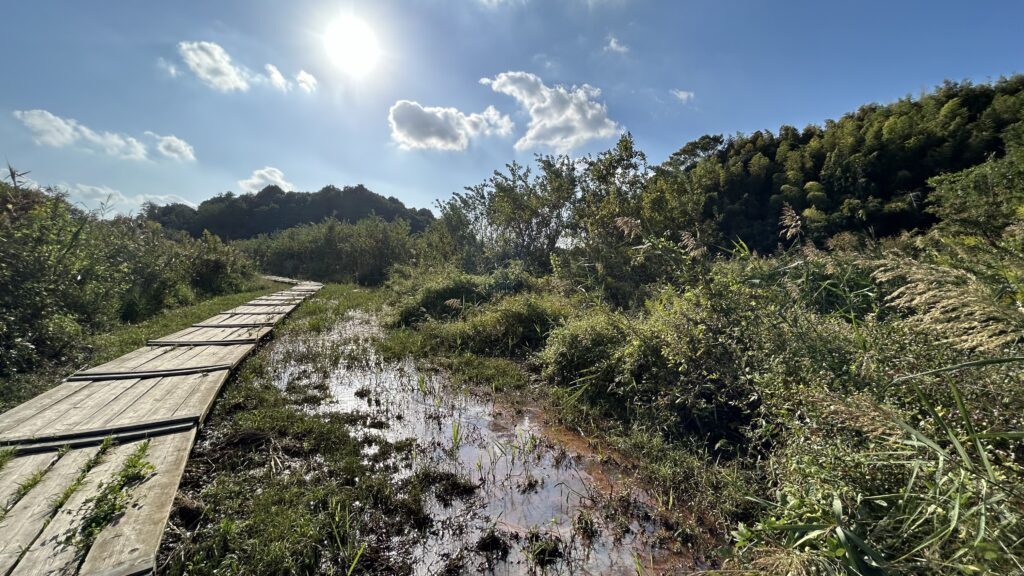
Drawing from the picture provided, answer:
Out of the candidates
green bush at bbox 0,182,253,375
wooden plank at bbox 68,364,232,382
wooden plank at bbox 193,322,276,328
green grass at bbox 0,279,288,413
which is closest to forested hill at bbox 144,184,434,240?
green bush at bbox 0,182,253,375

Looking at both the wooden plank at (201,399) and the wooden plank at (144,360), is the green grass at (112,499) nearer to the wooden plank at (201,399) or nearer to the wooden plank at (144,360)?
the wooden plank at (201,399)

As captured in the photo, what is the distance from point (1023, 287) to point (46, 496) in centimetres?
482

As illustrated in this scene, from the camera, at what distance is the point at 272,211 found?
43.3m

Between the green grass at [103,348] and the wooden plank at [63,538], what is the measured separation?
80.0 inches

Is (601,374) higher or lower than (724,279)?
lower

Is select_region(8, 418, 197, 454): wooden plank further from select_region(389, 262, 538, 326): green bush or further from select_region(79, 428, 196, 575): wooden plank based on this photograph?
select_region(389, 262, 538, 326): green bush

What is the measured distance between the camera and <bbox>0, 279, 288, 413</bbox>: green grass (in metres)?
3.33

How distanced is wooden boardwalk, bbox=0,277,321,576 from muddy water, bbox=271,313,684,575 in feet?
3.58

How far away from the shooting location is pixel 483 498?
8.01 feet

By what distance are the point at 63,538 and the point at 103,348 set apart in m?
4.46

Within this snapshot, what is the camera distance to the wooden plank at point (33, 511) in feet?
5.17

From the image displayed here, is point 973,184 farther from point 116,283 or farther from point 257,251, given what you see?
point 257,251

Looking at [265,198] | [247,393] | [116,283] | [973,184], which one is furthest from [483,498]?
[265,198]

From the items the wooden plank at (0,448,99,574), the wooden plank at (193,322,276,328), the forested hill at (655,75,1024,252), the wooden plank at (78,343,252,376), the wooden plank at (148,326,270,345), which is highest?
the forested hill at (655,75,1024,252)
